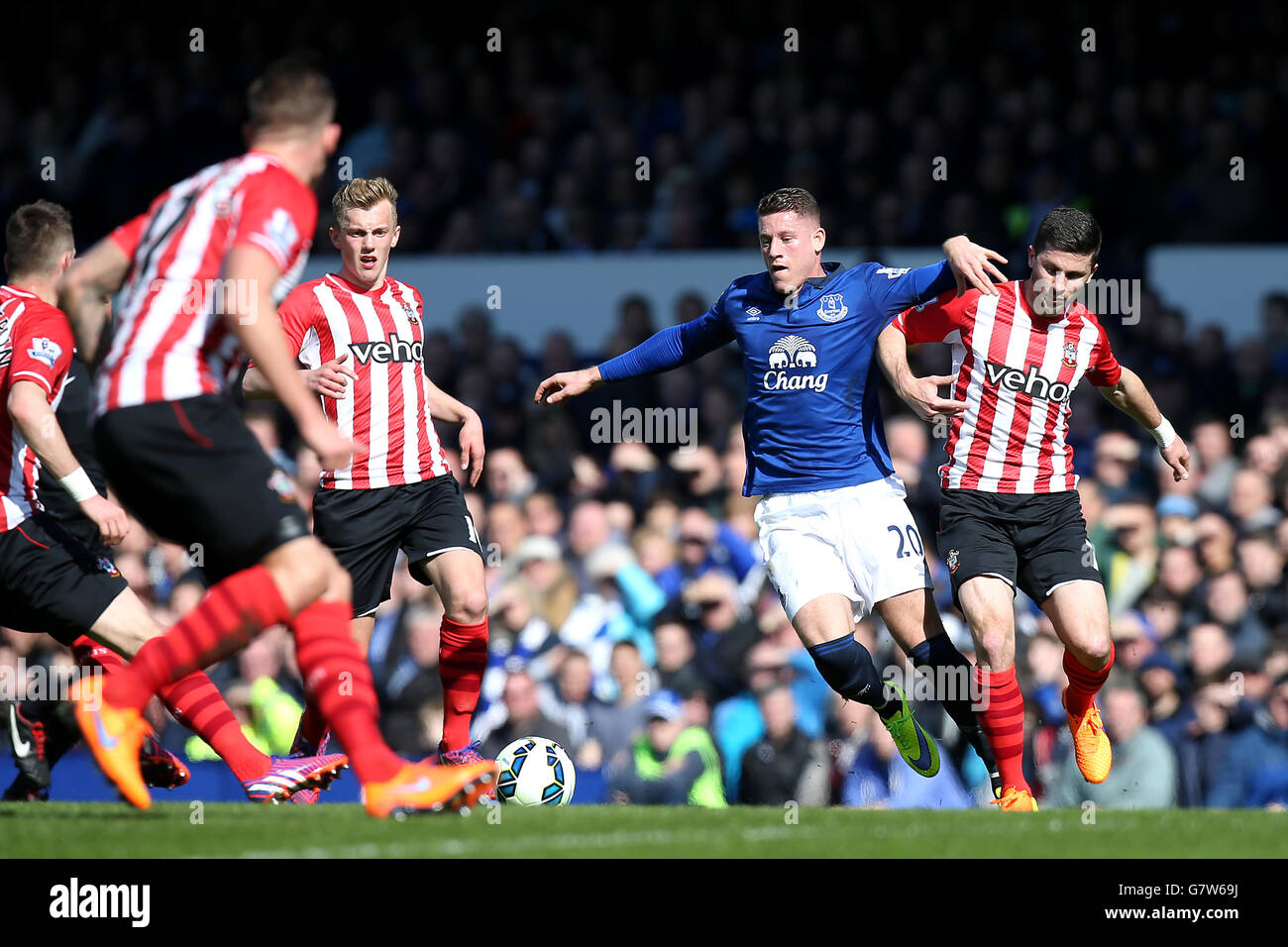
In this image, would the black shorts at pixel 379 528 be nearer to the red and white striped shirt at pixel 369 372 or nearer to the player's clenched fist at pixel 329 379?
the red and white striped shirt at pixel 369 372

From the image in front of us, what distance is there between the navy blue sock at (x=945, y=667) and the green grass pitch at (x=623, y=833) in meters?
0.75

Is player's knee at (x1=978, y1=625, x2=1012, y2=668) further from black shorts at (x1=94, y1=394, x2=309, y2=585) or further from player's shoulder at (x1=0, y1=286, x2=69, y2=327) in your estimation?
player's shoulder at (x1=0, y1=286, x2=69, y2=327)

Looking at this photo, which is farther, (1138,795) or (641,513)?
(641,513)

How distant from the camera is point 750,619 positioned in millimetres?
9875

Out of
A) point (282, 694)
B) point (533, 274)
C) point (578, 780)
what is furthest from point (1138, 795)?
point (533, 274)

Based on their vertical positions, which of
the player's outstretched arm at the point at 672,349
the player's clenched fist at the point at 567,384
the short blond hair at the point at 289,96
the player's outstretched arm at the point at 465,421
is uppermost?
the short blond hair at the point at 289,96

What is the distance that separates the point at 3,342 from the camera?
6.41 meters

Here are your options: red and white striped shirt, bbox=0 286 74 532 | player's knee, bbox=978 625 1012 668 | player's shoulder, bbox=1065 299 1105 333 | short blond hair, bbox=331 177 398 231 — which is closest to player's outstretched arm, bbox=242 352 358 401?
short blond hair, bbox=331 177 398 231

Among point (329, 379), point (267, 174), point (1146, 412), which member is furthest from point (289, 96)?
point (1146, 412)

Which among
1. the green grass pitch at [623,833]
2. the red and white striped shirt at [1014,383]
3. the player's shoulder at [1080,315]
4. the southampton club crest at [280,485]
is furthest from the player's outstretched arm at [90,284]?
the player's shoulder at [1080,315]

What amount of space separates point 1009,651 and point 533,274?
7849 millimetres

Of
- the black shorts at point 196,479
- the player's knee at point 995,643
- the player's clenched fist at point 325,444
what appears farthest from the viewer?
the player's knee at point 995,643

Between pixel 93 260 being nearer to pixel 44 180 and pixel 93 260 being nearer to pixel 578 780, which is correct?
pixel 578 780

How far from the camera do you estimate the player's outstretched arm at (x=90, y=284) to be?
199 inches
